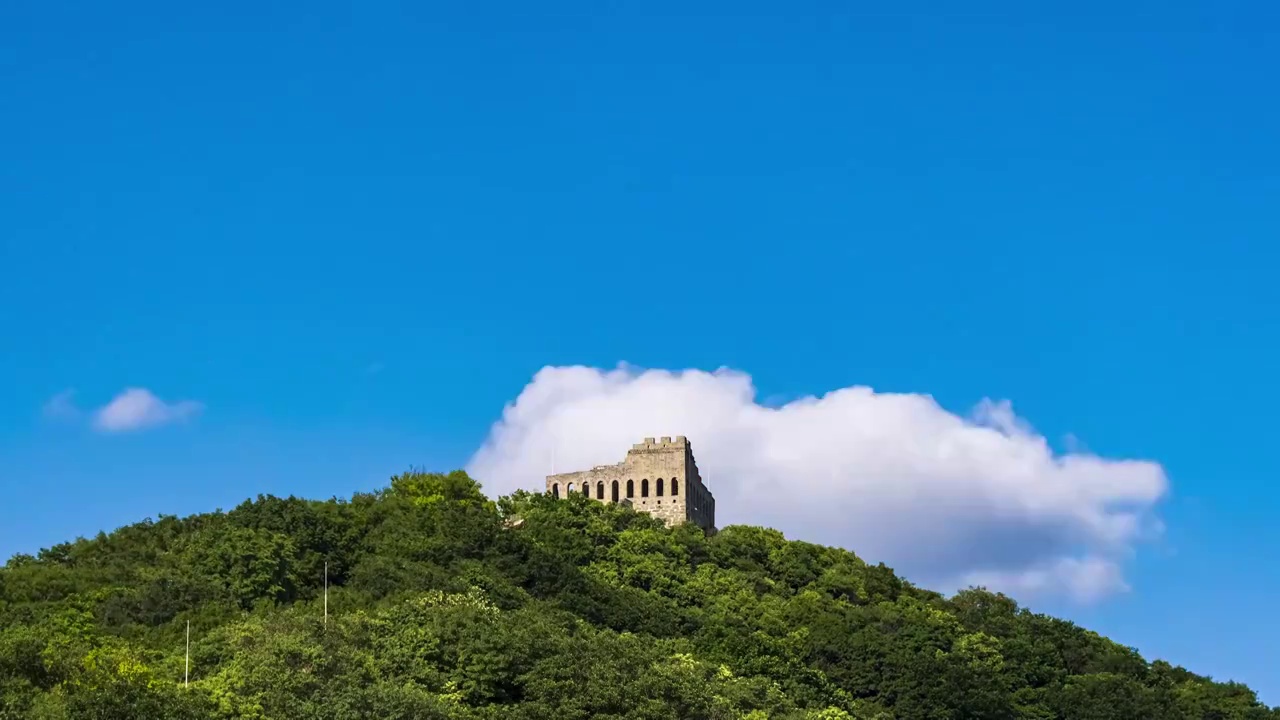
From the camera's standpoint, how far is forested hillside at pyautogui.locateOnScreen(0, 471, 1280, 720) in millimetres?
63906

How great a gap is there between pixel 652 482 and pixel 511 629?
54.9 metres

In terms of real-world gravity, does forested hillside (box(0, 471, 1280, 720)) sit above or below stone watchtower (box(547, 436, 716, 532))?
below

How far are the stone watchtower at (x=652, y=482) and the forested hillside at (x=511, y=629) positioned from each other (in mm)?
9001

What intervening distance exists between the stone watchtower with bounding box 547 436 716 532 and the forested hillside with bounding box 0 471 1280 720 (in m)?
9.00

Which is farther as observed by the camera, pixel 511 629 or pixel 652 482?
pixel 652 482

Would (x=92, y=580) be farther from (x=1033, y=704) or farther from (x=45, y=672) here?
(x=1033, y=704)

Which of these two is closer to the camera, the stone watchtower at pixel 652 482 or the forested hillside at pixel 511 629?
the forested hillside at pixel 511 629

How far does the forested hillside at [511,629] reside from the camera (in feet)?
210

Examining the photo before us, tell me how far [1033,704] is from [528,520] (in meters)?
32.7

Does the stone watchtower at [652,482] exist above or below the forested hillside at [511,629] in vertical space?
above

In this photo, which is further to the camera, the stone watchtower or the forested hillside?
the stone watchtower

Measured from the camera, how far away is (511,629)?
242 ft

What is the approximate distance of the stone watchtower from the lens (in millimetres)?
127250

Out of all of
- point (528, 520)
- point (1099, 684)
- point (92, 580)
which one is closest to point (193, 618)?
point (92, 580)
